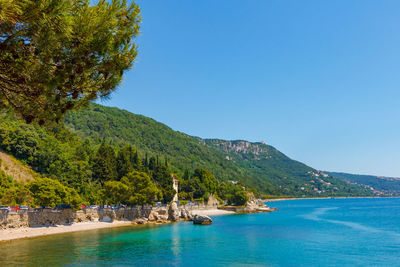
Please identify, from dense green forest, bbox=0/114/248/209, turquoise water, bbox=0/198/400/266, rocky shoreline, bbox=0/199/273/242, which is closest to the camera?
turquoise water, bbox=0/198/400/266

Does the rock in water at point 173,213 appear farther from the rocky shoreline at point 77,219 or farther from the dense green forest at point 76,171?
the dense green forest at point 76,171

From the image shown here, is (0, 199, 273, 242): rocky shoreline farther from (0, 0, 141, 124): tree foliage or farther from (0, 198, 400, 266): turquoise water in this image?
(0, 0, 141, 124): tree foliage

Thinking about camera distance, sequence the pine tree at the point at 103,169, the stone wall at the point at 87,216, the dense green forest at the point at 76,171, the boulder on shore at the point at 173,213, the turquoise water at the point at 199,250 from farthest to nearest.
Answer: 1. the pine tree at the point at 103,169
2. the boulder on shore at the point at 173,213
3. the dense green forest at the point at 76,171
4. the stone wall at the point at 87,216
5. the turquoise water at the point at 199,250

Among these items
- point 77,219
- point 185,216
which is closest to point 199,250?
point 77,219

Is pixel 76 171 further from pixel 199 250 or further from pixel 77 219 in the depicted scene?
pixel 199 250

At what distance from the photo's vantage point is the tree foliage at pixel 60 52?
8.05 meters

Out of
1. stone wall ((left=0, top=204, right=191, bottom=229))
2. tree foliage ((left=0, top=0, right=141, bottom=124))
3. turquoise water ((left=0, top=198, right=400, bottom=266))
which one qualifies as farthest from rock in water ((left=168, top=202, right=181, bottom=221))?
tree foliage ((left=0, top=0, right=141, bottom=124))

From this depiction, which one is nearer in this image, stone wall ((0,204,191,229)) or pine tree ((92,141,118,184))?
stone wall ((0,204,191,229))

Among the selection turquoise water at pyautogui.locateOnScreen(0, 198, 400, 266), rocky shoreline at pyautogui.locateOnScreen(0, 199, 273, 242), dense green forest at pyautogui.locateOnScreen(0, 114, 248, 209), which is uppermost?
dense green forest at pyautogui.locateOnScreen(0, 114, 248, 209)

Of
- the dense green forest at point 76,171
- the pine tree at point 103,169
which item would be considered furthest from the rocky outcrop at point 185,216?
the pine tree at point 103,169

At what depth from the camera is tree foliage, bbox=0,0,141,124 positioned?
8.05 meters

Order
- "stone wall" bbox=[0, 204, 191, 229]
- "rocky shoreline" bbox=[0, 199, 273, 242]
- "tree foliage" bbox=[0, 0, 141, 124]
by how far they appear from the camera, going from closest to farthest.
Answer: "tree foliage" bbox=[0, 0, 141, 124] < "rocky shoreline" bbox=[0, 199, 273, 242] < "stone wall" bbox=[0, 204, 191, 229]

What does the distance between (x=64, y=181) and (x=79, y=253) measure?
120ft

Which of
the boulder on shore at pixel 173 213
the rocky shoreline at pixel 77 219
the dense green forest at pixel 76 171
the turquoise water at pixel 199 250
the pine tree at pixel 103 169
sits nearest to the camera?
the turquoise water at pixel 199 250
